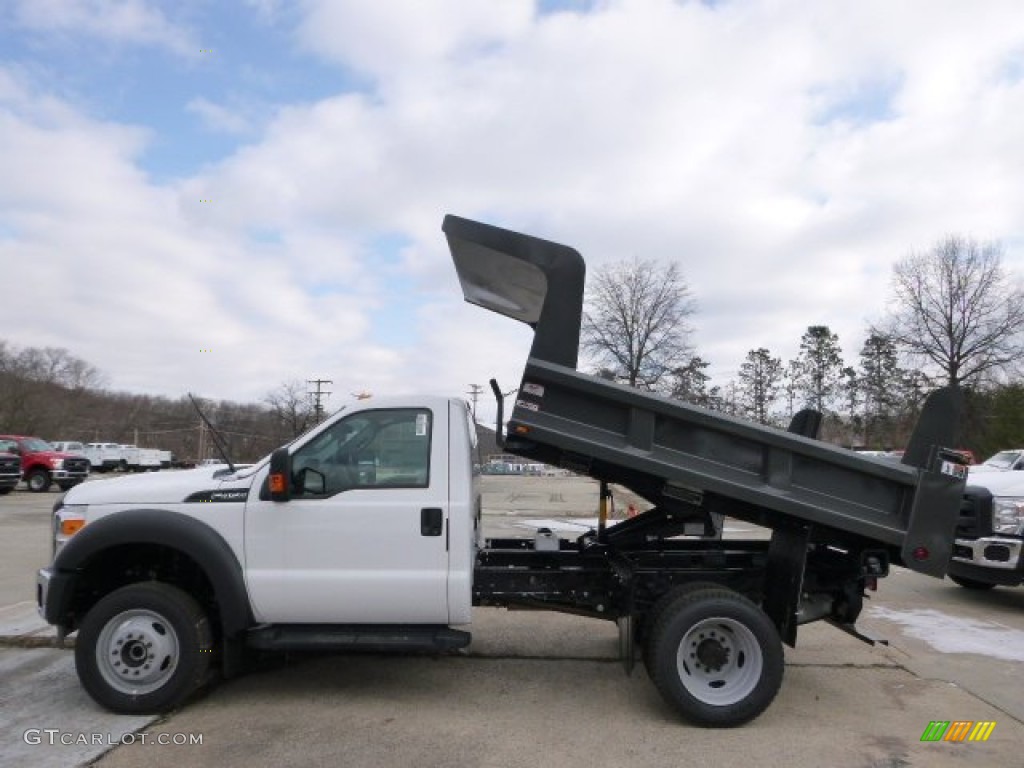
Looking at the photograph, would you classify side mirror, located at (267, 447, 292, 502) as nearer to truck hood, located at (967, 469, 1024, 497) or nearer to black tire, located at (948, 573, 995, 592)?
truck hood, located at (967, 469, 1024, 497)

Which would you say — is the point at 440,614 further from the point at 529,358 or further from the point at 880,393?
the point at 880,393

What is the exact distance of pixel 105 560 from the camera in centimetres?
523

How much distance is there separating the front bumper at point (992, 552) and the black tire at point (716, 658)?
185 inches

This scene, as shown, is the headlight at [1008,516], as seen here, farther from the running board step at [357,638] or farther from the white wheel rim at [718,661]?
the running board step at [357,638]

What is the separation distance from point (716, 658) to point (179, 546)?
3.37 metres

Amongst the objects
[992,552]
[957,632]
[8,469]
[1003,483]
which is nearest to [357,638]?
[957,632]

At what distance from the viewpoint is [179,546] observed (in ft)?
16.2

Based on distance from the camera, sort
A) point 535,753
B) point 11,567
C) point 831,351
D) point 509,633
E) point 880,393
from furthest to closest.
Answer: point 831,351 → point 880,393 → point 11,567 → point 509,633 → point 535,753

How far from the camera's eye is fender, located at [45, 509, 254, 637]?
16.1 ft

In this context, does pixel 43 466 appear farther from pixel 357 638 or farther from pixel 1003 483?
pixel 1003 483

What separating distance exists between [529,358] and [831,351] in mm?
72018

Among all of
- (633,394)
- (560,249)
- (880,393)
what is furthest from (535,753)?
(880,393)

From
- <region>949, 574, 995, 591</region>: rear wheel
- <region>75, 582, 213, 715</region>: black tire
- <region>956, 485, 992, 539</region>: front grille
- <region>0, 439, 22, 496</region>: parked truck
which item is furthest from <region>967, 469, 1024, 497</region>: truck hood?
<region>0, 439, 22, 496</region>: parked truck

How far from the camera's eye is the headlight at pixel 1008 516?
858 cm
